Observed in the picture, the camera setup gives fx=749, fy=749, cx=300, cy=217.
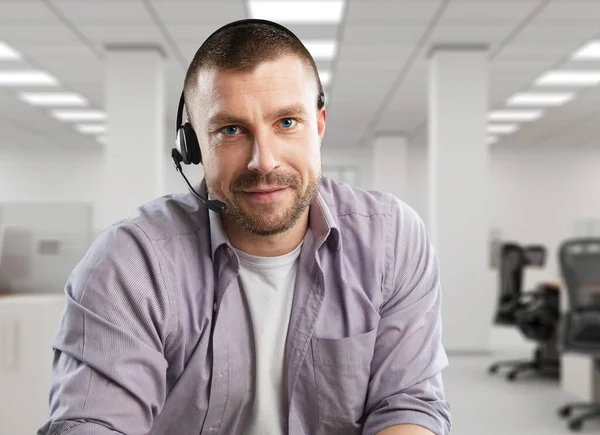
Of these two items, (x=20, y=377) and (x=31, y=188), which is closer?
(x=20, y=377)

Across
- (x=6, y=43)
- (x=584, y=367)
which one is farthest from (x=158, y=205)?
(x=6, y=43)

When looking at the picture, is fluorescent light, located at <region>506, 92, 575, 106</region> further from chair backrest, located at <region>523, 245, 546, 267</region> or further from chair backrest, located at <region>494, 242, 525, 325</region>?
chair backrest, located at <region>494, 242, 525, 325</region>

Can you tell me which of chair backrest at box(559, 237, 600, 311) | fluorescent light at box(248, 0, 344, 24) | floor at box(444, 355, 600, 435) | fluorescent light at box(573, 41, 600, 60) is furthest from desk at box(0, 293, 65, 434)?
fluorescent light at box(573, 41, 600, 60)

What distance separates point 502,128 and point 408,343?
9.65 metres

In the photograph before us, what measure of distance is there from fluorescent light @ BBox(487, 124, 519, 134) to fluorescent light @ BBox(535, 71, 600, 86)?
2.68 m

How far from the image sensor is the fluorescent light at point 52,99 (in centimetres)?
770

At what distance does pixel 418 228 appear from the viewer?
1.18m

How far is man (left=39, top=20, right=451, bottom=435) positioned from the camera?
97 cm

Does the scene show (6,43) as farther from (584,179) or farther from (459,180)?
(584,179)

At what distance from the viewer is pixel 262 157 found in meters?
1.00

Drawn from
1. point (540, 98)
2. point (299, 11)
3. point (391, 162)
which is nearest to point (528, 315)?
point (299, 11)

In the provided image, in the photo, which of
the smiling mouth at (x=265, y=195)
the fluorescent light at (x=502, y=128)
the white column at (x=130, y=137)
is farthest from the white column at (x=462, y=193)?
the smiling mouth at (x=265, y=195)

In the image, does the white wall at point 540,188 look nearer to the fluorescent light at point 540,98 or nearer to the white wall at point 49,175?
the fluorescent light at point 540,98

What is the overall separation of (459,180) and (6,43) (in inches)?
145
